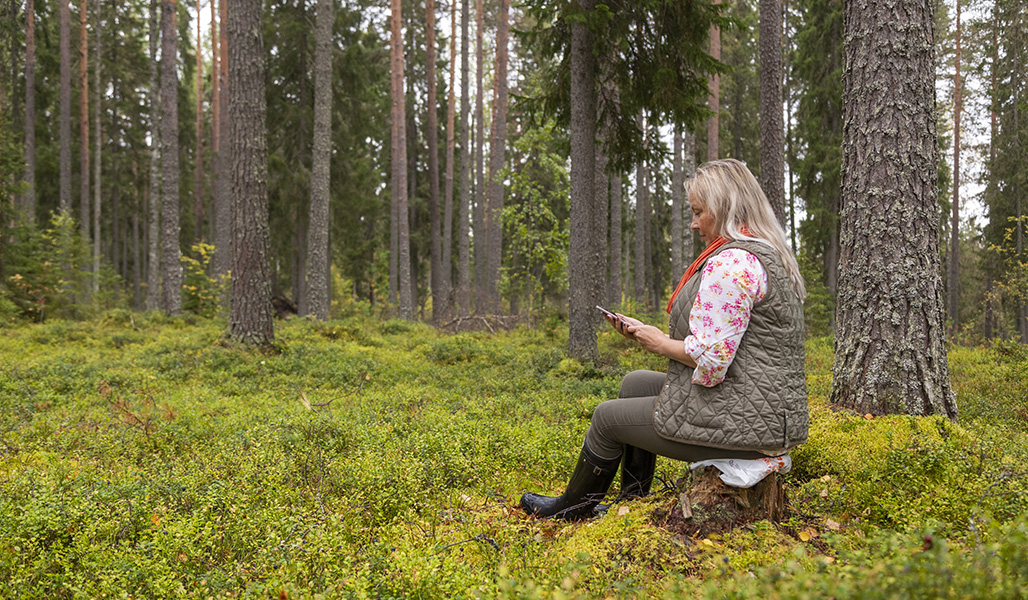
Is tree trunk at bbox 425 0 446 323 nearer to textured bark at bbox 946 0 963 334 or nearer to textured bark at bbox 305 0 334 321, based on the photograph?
textured bark at bbox 305 0 334 321

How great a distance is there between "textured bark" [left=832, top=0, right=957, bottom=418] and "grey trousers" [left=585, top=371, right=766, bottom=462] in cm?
222

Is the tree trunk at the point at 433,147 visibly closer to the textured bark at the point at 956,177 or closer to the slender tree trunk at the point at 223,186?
the slender tree trunk at the point at 223,186

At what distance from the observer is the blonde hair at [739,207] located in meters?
2.87

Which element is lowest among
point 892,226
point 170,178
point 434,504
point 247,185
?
point 434,504

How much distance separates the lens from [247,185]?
967cm

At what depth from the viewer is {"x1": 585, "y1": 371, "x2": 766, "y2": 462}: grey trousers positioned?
9.42 feet

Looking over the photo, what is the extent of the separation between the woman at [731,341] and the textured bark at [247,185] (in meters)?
8.22

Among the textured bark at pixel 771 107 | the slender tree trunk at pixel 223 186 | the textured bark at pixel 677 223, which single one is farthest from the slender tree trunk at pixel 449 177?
the textured bark at pixel 771 107

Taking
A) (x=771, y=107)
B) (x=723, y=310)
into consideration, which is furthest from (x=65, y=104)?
(x=723, y=310)

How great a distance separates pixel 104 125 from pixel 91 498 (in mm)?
30206

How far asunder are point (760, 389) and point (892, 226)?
2.68 meters

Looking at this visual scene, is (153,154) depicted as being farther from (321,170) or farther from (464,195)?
(464,195)

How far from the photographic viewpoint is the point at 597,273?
35.2 feet

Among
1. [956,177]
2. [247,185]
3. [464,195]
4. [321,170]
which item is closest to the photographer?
[247,185]
